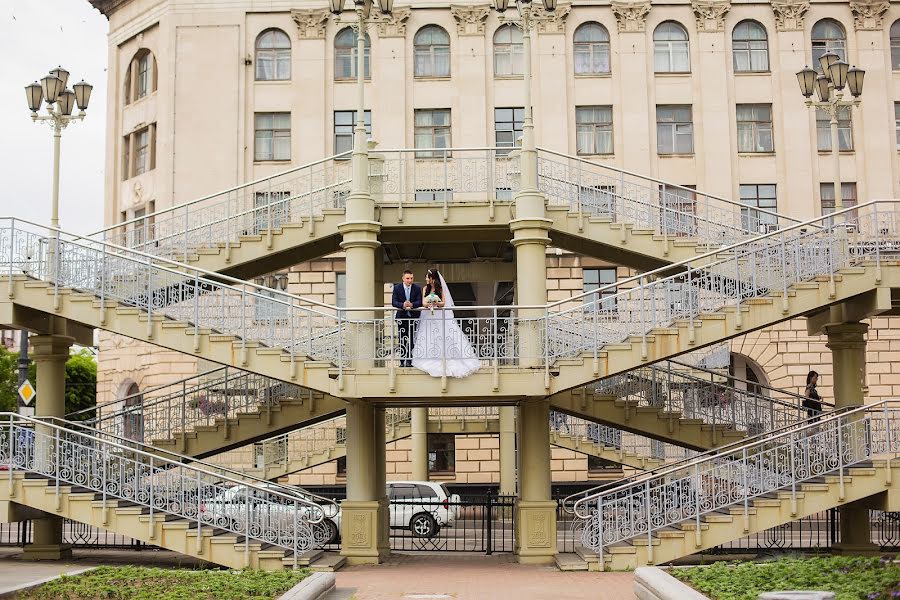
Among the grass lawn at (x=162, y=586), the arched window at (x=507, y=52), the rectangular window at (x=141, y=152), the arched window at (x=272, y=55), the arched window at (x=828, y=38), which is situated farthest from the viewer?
the rectangular window at (x=141, y=152)

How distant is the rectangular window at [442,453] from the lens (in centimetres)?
4103

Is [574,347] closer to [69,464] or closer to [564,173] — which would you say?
[564,173]

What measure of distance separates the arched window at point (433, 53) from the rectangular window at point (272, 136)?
17.1 feet

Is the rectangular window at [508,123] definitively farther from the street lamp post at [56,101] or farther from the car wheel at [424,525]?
the street lamp post at [56,101]

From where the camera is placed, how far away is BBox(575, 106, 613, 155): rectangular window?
42.0m

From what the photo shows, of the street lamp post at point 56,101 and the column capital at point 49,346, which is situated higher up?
the street lamp post at point 56,101

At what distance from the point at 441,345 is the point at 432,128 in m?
22.0

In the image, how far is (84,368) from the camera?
295 feet

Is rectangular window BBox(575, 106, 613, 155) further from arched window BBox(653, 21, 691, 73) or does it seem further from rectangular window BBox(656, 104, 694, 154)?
arched window BBox(653, 21, 691, 73)

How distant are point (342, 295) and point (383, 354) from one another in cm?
1985

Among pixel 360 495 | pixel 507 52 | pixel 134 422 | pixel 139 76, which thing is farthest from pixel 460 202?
pixel 139 76

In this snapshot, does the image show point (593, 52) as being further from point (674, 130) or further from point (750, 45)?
point (750, 45)

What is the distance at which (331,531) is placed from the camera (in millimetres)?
24828

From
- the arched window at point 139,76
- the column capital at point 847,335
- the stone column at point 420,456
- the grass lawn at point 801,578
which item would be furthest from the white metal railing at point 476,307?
the arched window at point 139,76
